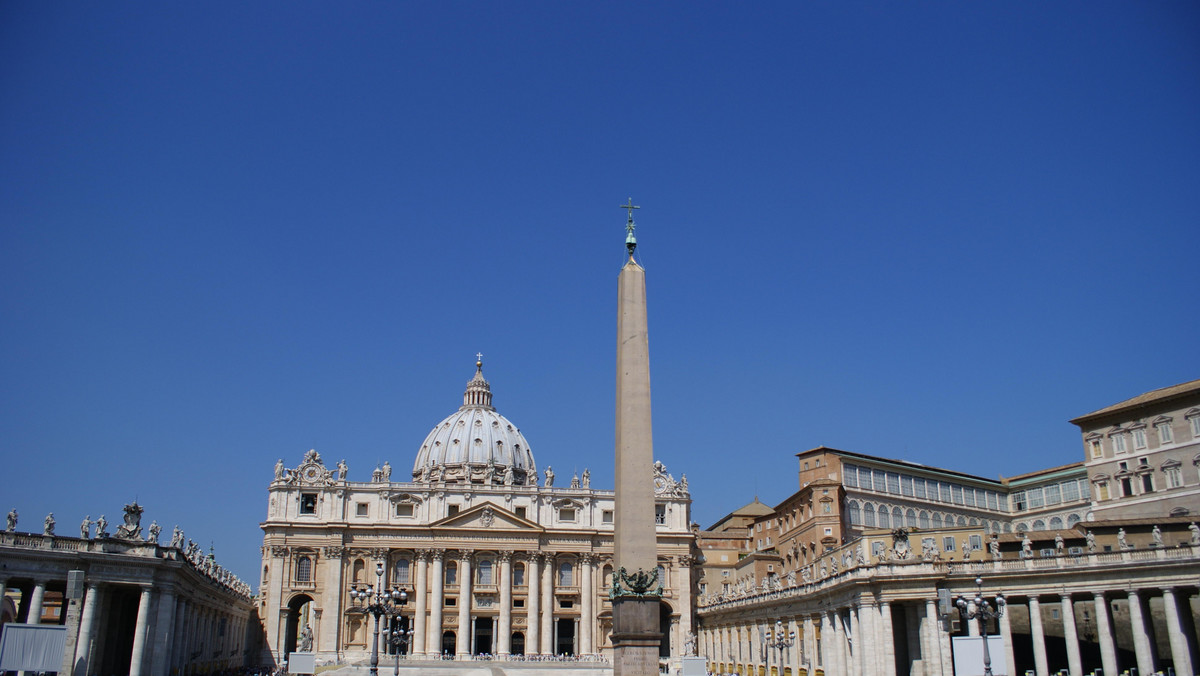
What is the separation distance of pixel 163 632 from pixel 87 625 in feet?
14.0

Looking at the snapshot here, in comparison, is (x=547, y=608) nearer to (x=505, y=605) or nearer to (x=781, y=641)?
(x=505, y=605)

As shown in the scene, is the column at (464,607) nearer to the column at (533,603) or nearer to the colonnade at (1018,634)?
the column at (533,603)

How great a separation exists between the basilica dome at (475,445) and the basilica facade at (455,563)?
81.9 ft

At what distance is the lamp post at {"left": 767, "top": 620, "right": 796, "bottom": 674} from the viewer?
55.5m

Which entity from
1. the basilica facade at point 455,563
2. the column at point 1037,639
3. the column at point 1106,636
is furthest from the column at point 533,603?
the column at point 1106,636

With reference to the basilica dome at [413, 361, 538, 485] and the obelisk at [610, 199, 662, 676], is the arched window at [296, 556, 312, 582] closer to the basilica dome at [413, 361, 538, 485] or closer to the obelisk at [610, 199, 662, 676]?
the basilica dome at [413, 361, 538, 485]

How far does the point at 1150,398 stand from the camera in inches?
2243

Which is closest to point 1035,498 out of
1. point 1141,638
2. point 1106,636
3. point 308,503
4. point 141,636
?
point 1106,636

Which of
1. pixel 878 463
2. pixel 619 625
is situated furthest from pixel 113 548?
pixel 878 463

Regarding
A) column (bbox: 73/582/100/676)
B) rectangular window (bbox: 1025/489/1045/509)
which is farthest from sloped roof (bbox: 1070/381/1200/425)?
column (bbox: 73/582/100/676)

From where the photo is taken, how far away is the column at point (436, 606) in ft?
273

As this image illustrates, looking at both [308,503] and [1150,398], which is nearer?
[1150,398]

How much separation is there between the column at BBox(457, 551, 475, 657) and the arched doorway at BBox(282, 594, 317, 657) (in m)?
11.9

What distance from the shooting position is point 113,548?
42.2 m
